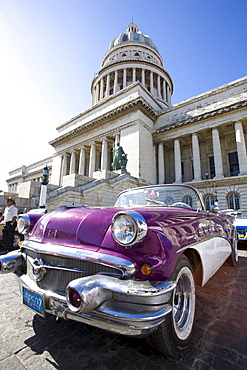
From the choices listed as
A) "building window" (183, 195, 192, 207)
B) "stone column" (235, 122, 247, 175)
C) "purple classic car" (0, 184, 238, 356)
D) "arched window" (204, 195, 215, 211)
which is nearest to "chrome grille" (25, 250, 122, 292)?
"purple classic car" (0, 184, 238, 356)

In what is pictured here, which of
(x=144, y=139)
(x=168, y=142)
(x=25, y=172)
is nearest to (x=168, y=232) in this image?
(x=144, y=139)

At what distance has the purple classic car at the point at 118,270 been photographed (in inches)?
48.9

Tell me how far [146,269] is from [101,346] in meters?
0.95

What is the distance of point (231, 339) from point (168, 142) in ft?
84.1

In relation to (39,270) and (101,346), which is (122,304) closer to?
(101,346)

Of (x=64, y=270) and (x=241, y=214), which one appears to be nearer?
(x=64, y=270)

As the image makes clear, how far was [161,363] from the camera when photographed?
147 centimetres

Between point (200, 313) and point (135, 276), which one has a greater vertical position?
point (135, 276)

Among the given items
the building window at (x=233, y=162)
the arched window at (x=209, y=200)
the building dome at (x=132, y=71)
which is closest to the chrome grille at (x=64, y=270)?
the arched window at (x=209, y=200)

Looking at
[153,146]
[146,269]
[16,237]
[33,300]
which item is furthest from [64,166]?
[146,269]

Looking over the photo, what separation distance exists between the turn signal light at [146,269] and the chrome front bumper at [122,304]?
6 centimetres

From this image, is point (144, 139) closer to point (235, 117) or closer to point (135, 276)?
point (235, 117)

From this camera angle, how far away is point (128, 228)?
57.5 inches

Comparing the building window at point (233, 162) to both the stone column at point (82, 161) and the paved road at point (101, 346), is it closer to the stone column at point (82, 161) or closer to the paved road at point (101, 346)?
the stone column at point (82, 161)
